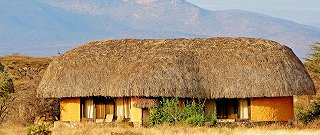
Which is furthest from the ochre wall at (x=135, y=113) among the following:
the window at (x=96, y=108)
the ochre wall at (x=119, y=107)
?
the window at (x=96, y=108)

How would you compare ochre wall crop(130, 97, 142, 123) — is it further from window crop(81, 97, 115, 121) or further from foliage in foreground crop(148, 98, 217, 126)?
window crop(81, 97, 115, 121)

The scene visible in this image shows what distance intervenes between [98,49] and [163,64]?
373 centimetres

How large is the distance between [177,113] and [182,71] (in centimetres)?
200

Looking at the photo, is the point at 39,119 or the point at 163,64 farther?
the point at 39,119

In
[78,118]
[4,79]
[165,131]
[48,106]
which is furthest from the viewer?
[48,106]

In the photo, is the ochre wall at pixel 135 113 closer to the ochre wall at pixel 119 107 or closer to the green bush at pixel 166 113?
the green bush at pixel 166 113

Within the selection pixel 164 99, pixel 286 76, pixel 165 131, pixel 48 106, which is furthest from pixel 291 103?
pixel 48 106

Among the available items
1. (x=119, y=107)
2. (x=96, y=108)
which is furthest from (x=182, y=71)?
(x=96, y=108)

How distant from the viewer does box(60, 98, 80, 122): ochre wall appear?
1288 inches

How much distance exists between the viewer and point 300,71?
31938 millimetres

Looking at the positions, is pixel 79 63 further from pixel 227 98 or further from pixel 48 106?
pixel 227 98

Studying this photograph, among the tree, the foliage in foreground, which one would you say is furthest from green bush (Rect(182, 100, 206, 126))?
the tree

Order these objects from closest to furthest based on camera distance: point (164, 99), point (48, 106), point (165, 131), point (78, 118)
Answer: point (165, 131), point (164, 99), point (78, 118), point (48, 106)

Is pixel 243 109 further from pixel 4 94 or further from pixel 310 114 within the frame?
pixel 4 94
